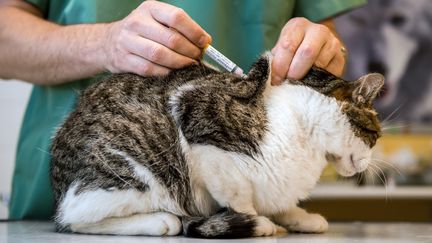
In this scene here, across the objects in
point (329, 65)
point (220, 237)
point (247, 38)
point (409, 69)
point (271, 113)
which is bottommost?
point (220, 237)

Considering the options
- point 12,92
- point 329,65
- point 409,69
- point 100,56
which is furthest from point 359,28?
point 100,56

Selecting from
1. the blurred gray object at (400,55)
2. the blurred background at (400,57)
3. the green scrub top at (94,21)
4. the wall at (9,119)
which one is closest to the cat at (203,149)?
the green scrub top at (94,21)

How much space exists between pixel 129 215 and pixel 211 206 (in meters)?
0.12

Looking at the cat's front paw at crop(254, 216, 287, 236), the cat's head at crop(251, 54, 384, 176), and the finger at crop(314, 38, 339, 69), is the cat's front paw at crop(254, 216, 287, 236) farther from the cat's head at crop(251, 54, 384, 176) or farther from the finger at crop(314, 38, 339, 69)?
the finger at crop(314, 38, 339, 69)

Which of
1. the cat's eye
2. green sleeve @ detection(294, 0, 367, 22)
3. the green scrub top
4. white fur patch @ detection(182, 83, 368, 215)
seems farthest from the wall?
the cat's eye

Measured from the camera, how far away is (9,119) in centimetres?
202

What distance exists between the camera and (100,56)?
1.06 m

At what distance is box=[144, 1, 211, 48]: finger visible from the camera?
94 cm

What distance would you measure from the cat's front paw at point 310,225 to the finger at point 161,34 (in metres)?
0.33

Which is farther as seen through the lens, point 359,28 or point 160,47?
point 359,28

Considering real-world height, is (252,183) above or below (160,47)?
below

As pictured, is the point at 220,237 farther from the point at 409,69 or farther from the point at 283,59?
the point at 409,69

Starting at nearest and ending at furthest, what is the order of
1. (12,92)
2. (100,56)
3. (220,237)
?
(220,237)
(100,56)
(12,92)

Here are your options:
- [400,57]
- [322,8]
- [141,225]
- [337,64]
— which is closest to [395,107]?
[400,57]
